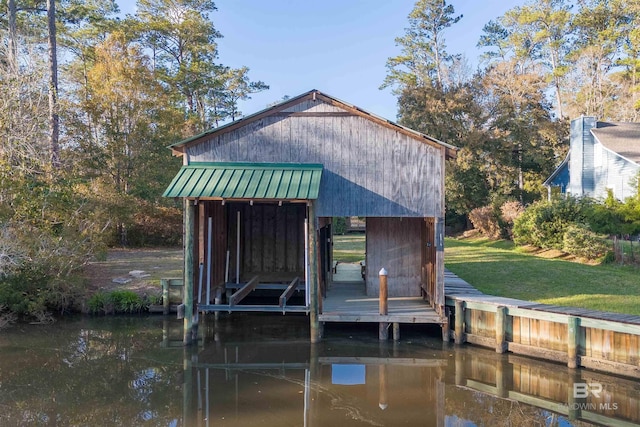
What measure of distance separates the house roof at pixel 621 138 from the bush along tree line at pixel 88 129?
23.7 meters

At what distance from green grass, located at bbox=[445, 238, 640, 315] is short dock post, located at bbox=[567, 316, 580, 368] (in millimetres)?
2828

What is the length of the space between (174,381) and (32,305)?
639cm

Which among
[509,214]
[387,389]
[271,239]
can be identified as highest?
[509,214]

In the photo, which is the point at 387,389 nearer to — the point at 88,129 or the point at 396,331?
the point at 396,331

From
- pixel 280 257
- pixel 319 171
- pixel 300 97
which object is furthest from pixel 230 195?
pixel 280 257

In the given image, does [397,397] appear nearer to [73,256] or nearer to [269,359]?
[269,359]

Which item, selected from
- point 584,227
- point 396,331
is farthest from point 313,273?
point 584,227

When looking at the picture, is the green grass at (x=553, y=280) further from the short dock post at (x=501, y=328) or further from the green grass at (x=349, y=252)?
the green grass at (x=349, y=252)

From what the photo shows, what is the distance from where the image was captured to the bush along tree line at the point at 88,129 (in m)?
13.2

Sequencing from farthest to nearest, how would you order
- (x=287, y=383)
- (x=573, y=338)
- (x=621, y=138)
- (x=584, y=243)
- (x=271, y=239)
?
(x=621, y=138) → (x=584, y=243) → (x=271, y=239) → (x=573, y=338) → (x=287, y=383)

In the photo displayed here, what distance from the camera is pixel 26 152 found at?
51.0 feet

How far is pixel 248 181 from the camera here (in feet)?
34.8

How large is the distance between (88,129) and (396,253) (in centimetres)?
1845

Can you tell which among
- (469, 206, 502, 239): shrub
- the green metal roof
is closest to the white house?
(469, 206, 502, 239): shrub
